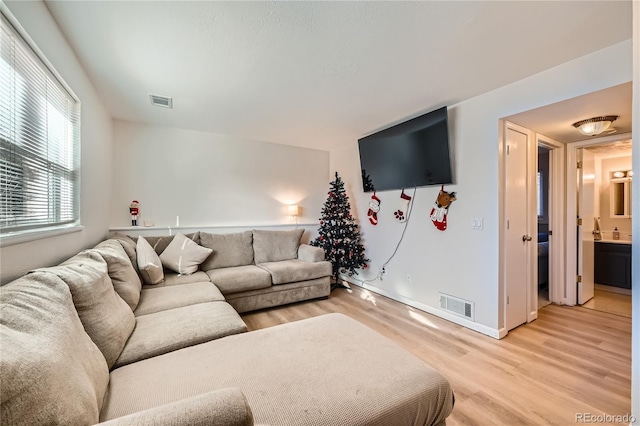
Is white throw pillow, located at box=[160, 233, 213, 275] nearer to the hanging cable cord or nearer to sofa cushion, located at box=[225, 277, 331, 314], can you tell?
sofa cushion, located at box=[225, 277, 331, 314]

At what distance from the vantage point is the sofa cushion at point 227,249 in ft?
11.1

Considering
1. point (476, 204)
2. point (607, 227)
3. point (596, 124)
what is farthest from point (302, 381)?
point (607, 227)

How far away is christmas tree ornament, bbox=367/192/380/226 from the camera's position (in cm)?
386

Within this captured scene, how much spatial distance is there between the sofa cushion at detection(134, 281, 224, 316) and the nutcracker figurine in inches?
53.7

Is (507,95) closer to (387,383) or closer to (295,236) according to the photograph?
(387,383)

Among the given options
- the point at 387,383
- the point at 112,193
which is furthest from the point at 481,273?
the point at 112,193

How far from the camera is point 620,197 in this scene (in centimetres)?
A: 431

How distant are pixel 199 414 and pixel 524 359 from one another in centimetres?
255

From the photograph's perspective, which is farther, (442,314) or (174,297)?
(442,314)

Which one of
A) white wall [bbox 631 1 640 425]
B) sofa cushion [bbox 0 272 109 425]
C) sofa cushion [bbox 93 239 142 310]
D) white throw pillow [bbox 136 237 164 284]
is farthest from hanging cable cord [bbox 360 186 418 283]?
sofa cushion [bbox 0 272 109 425]

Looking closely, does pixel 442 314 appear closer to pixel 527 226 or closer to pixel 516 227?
pixel 516 227

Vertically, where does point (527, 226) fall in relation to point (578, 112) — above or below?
below

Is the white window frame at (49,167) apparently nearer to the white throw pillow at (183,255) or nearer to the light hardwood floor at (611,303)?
the white throw pillow at (183,255)

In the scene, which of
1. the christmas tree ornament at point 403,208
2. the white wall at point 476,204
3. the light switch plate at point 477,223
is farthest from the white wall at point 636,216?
the christmas tree ornament at point 403,208
